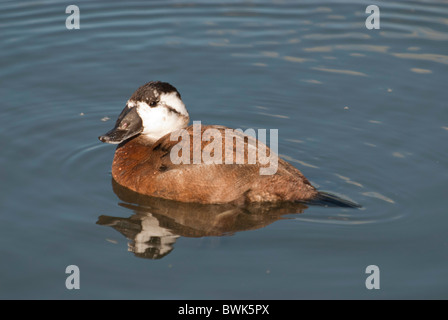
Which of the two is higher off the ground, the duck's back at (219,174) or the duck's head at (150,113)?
the duck's head at (150,113)

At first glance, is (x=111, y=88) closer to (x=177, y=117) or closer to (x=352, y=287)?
(x=177, y=117)

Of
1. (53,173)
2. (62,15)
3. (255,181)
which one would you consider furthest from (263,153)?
(62,15)

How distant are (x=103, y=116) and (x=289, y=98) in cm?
219

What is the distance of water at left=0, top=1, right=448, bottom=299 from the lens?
4.96 m

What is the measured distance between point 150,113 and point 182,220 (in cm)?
122

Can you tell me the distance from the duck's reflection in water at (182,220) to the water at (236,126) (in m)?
0.02

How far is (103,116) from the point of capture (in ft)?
25.4

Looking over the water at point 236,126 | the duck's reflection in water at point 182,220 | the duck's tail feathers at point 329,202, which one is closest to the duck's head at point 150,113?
the water at point 236,126

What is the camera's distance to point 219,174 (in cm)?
573

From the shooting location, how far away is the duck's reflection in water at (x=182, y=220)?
217 inches

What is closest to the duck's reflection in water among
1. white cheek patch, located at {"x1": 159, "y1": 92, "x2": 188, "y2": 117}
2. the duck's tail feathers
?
the duck's tail feathers

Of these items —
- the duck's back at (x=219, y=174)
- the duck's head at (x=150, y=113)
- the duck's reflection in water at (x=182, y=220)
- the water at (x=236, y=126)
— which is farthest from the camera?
the duck's head at (x=150, y=113)

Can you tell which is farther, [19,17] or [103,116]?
[19,17]

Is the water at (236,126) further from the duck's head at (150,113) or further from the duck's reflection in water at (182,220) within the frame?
the duck's head at (150,113)
